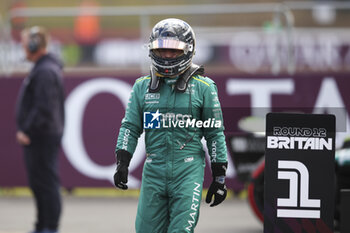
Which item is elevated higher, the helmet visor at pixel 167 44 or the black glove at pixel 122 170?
the helmet visor at pixel 167 44

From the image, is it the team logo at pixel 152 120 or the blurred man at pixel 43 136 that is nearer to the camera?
the team logo at pixel 152 120

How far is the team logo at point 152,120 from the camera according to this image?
517 centimetres

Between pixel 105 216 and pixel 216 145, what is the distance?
177 inches

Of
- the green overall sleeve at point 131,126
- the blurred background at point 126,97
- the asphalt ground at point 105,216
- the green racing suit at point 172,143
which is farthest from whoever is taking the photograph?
the blurred background at point 126,97

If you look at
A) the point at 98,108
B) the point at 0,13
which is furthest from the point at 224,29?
the point at 0,13

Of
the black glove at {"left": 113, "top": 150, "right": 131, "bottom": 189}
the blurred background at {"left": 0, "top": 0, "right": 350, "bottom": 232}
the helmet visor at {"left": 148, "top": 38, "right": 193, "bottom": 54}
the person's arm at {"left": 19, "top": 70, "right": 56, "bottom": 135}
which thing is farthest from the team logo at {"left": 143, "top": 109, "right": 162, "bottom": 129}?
the blurred background at {"left": 0, "top": 0, "right": 350, "bottom": 232}

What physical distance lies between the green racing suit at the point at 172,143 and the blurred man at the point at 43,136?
2.88 metres

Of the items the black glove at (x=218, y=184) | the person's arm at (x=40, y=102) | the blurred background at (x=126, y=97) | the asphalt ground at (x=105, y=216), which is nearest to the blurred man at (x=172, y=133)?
the black glove at (x=218, y=184)

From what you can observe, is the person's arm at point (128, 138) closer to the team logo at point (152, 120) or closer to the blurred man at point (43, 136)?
the team logo at point (152, 120)

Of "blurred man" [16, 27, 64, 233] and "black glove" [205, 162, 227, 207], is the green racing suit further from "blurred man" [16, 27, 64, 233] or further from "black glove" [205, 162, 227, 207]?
"blurred man" [16, 27, 64, 233]

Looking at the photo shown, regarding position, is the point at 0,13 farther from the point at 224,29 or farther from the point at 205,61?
the point at 224,29

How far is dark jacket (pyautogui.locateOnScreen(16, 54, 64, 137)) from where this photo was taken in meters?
7.93

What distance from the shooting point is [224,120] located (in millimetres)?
5613

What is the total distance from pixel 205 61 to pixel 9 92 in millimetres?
7358
